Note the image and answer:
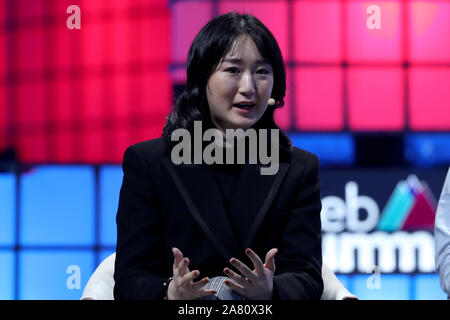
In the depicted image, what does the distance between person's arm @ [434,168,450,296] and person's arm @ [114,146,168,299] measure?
73 centimetres

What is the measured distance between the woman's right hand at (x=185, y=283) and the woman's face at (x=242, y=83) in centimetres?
39

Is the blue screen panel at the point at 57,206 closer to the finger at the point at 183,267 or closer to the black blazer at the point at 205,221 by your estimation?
the black blazer at the point at 205,221

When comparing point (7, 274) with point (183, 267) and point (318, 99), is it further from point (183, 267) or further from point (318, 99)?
point (183, 267)

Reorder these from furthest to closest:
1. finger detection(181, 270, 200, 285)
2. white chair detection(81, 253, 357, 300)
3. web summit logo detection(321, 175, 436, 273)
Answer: web summit logo detection(321, 175, 436, 273) < white chair detection(81, 253, 357, 300) < finger detection(181, 270, 200, 285)

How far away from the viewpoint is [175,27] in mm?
3959

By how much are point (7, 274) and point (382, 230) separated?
2.48 m

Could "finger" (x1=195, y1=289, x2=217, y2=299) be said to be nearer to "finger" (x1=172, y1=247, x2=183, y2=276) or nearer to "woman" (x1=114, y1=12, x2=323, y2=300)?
"finger" (x1=172, y1=247, x2=183, y2=276)

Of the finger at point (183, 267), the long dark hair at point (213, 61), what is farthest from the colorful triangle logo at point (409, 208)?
the finger at point (183, 267)

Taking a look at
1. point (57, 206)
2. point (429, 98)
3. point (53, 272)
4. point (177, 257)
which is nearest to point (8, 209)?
point (57, 206)

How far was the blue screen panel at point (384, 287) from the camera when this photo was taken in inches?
151

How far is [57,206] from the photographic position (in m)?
3.97

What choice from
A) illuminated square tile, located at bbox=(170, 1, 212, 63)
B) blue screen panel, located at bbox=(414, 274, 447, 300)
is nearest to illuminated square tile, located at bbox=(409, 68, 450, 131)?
blue screen panel, located at bbox=(414, 274, 447, 300)

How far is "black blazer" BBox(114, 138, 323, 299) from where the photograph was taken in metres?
1.50

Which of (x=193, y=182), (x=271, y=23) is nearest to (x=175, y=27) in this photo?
(x=271, y=23)
